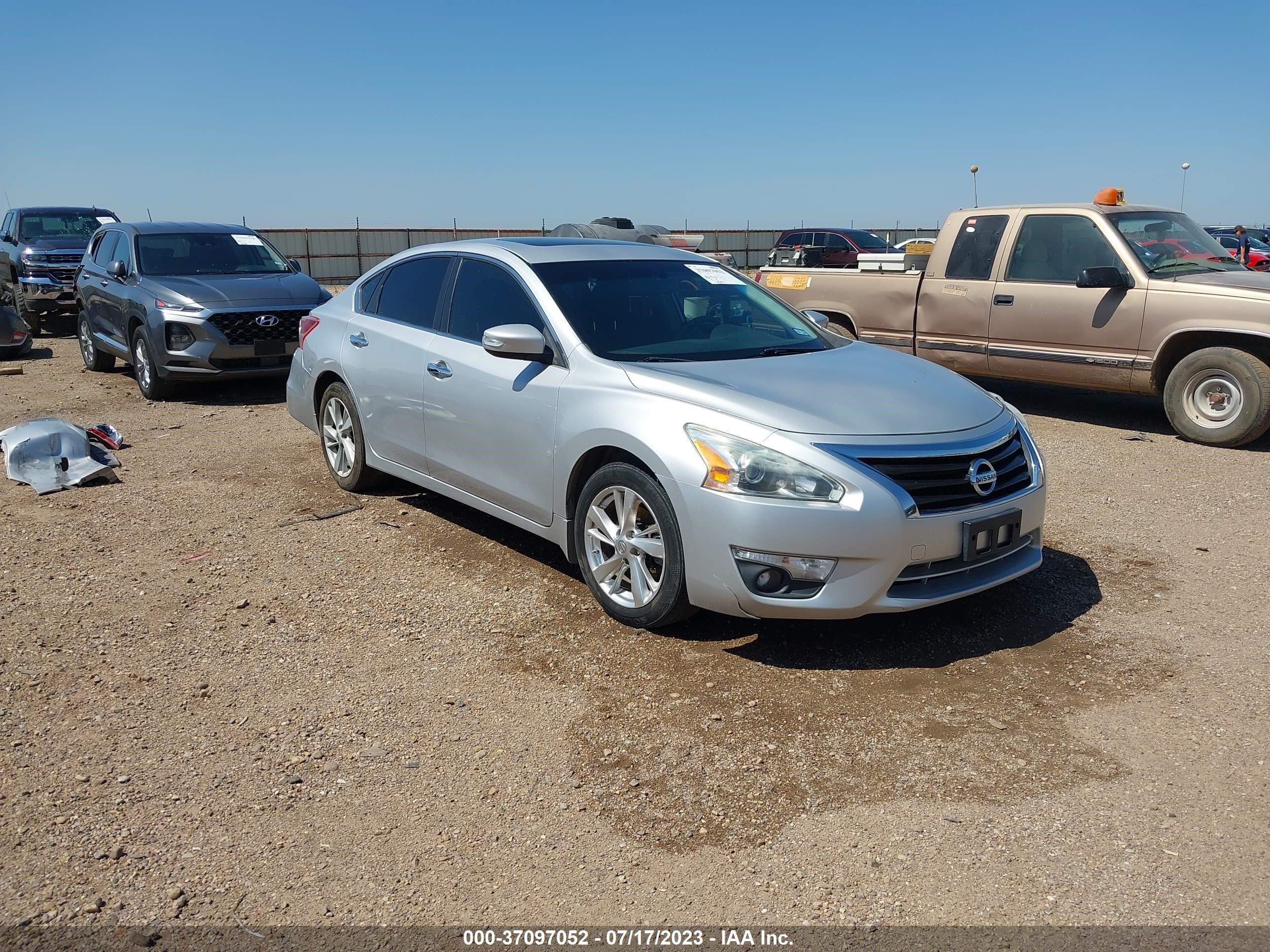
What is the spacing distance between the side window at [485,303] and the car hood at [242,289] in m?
5.52

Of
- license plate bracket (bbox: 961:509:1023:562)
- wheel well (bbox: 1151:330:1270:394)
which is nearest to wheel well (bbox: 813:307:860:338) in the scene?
wheel well (bbox: 1151:330:1270:394)

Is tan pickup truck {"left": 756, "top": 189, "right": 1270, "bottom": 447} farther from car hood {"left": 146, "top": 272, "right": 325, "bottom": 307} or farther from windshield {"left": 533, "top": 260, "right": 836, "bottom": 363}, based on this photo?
car hood {"left": 146, "top": 272, "right": 325, "bottom": 307}

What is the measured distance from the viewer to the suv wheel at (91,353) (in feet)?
41.5

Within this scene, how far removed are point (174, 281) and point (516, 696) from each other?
847cm

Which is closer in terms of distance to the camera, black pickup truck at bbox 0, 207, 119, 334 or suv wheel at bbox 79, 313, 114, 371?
suv wheel at bbox 79, 313, 114, 371

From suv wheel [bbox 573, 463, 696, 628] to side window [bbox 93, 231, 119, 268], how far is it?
375 inches

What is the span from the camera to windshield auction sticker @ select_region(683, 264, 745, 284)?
5789 mm

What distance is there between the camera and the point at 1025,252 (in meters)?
9.37

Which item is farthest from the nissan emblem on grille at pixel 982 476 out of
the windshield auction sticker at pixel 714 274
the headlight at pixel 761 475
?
the windshield auction sticker at pixel 714 274

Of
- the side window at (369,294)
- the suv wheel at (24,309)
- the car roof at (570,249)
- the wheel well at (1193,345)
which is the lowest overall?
the suv wheel at (24,309)

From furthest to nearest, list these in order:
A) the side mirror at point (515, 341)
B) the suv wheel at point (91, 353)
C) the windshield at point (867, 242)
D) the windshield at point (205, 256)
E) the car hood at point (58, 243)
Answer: the windshield at point (867, 242) → the car hood at point (58, 243) → the suv wheel at point (91, 353) → the windshield at point (205, 256) → the side mirror at point (515, 341)

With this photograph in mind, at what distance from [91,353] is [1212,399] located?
11.9 meters

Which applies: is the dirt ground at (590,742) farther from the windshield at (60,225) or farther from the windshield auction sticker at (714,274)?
the windshield at (60,225)

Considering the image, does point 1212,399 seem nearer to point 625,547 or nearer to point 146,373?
point 625,547
